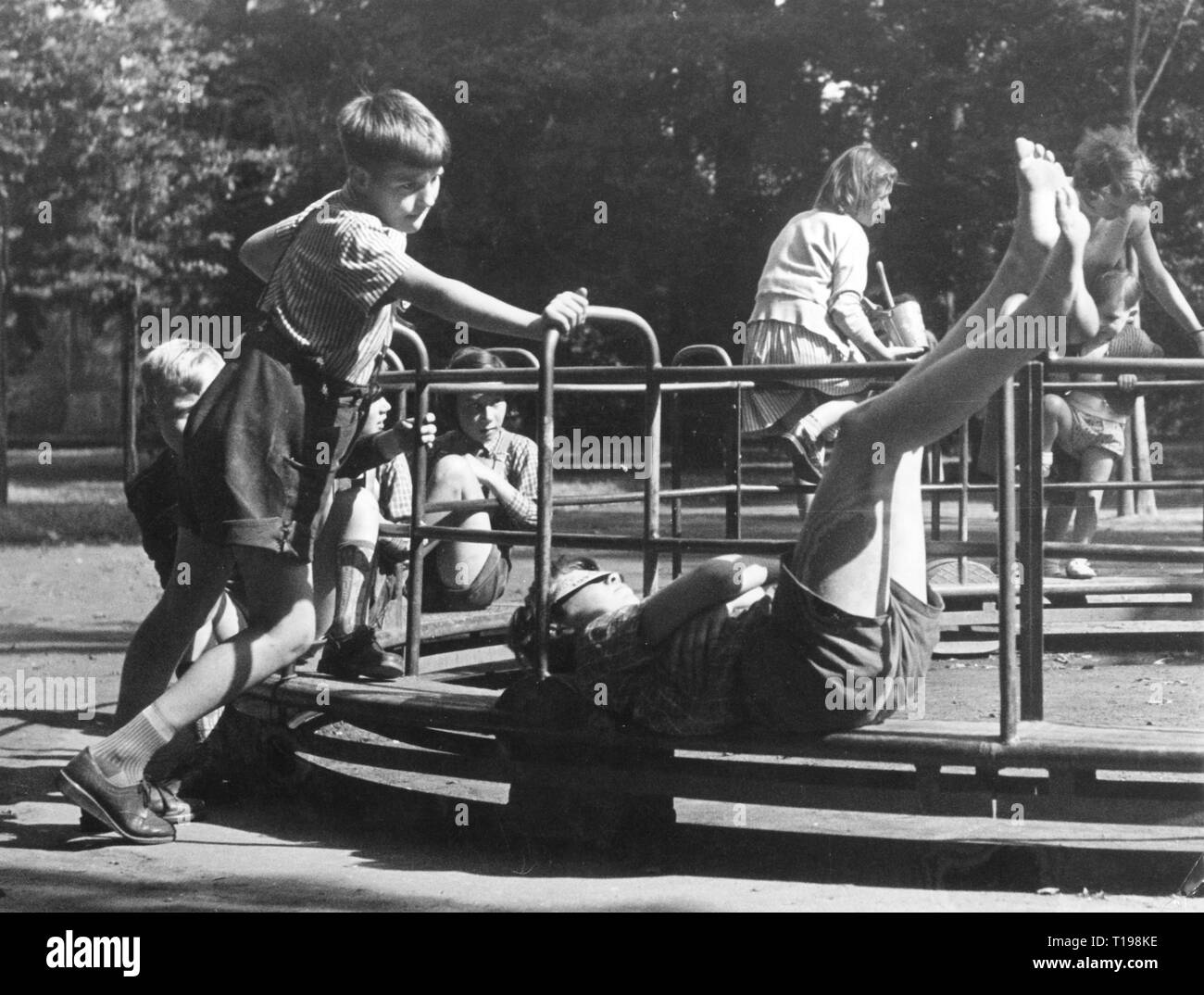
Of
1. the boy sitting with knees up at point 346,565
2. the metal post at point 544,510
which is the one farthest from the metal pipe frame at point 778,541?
the boy sitting with knees up at point 346,565

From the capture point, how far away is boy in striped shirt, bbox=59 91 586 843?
13.2ft

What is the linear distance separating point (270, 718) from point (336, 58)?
15582 millimetres

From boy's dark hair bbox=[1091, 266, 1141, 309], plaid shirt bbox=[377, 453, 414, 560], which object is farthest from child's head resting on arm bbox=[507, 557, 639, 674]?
boy's dark hair bbox=[1091, 266, 1141, 309]

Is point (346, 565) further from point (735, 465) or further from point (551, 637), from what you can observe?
point (735, 465)

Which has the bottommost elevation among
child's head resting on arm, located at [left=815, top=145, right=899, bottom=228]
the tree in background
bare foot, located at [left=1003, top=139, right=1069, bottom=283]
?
bare foot, located at [left=1003, top=139, right=1069, bottom=283]

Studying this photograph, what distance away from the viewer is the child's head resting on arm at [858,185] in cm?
687

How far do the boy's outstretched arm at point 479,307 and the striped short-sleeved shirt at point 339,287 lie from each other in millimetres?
52

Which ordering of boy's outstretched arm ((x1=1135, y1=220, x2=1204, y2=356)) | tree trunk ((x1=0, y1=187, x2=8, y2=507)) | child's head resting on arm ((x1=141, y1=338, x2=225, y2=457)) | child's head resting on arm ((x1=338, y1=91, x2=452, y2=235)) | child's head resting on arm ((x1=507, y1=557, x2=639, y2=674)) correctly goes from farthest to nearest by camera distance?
1. tree trunk ((x1=0, y1=187, x2=8, y2=507))
2. boy's outstretched arm ((x1=1135, y1=220, x2=1204, y2=356))
3. child's head resting on arm ((x1=141, y1=338, x2=225, y2=457))
4. child's head resting on arm ((x1=507, y1=557, x2=639, y2=674))
5. child's head resting on arm ((x1=338, y1=91, x2=452, y2=235))

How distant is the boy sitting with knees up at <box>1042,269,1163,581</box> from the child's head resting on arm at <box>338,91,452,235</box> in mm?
4108

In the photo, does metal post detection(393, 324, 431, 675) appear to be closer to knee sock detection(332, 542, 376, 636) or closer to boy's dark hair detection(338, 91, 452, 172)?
knee sock detection(332, 542, 376, 636)

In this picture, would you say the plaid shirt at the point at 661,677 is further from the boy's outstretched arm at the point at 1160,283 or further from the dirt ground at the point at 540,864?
the boy's outstretched arm at the point at 1160,283

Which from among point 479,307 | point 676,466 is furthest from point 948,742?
point 676,466

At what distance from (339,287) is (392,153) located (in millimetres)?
339
